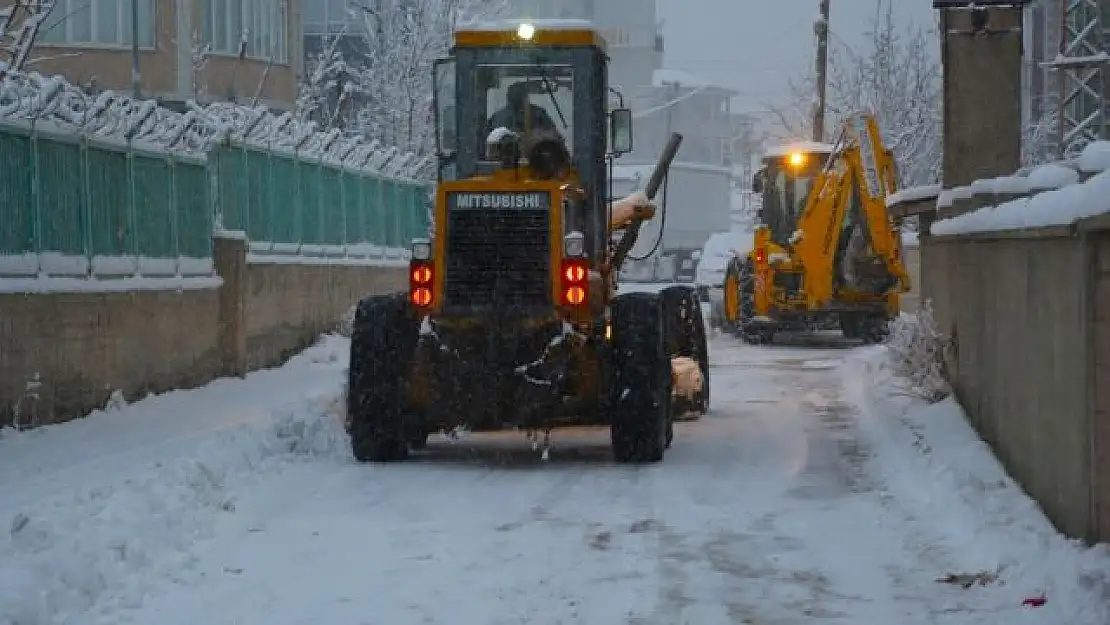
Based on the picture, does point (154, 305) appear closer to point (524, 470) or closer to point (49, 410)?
point (49, 410)

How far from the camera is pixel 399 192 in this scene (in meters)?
29.6

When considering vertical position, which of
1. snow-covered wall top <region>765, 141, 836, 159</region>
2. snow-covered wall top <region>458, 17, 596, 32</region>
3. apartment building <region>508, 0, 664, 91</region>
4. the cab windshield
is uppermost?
apartment building <region>508, 0, 664, 91</region>

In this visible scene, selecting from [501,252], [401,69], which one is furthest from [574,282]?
[401,69]

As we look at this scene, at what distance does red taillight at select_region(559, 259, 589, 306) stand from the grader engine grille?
0.37 ft

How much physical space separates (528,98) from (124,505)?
5525 millimetres

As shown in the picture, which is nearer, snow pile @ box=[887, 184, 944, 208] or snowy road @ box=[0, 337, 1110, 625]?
snowy road @ box=[0, 337, 1110, 625]

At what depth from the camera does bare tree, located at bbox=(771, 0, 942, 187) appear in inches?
2041

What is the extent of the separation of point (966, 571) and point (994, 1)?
978 centimetres

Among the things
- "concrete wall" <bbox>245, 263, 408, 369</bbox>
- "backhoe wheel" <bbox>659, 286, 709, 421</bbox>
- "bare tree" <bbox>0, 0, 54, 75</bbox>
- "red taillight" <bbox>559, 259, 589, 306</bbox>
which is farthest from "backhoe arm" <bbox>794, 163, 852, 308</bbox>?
"red taillight" <bbox>559, 259, 589, 306</bbox>

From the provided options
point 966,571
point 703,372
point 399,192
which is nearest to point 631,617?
point 966,571

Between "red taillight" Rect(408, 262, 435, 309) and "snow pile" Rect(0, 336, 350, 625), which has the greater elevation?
"red taillight" Rect(408, 262, 435, 309)

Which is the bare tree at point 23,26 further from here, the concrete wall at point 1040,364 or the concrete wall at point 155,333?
the concrete wall at point 1040,364

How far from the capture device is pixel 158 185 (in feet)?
57.6

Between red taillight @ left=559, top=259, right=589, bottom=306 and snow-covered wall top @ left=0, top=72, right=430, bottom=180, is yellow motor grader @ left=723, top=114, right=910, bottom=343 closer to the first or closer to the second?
snow-covered wall top @ left=0, top=72, right=430, bottom=180
